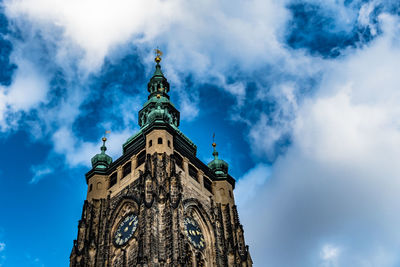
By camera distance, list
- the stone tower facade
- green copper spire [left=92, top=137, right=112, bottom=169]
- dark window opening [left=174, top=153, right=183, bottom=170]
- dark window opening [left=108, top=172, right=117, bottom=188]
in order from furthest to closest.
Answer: green copper spire [left=92, top=137, right=112, bottom=169], dark window opening [left=108, top=172, right=117, bottom=188], dark window opening [left=174, top=153, right=183, bottom=170], the stone tower facade

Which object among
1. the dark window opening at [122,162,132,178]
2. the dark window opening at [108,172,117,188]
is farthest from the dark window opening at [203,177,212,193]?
the dark window opening at [108,172,117,188]

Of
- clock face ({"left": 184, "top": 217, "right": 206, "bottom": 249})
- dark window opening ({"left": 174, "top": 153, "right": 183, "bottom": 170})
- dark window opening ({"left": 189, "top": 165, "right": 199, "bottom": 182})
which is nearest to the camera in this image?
clock face ({"left": 184, "top": 217, "right": 206, "bottom": 249})

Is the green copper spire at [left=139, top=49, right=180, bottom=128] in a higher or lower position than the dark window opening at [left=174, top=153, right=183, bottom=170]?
higher

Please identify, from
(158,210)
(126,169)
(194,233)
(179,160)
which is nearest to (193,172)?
(179,160)

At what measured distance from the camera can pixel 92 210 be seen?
135 ft

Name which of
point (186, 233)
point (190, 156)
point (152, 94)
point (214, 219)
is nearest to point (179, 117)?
point (152, 94)

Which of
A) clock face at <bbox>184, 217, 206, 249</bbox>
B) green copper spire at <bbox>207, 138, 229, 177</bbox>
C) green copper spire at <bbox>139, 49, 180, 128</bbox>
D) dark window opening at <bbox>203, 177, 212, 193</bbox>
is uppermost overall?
green copper spire at <bbox>139, 49, 180, 128</bbox>

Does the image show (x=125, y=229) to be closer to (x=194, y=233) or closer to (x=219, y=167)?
(x=194, y=233)

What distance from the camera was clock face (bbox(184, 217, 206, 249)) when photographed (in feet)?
124

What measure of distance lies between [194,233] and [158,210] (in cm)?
375

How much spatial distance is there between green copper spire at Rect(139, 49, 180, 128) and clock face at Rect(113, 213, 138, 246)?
8.42 meters

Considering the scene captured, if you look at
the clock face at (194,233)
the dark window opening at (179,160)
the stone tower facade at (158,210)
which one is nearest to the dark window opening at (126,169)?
the stone tower facade at (158,210)

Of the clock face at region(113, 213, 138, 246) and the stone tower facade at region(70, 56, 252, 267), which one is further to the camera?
the clock face at region(113, 213, 138, 246)

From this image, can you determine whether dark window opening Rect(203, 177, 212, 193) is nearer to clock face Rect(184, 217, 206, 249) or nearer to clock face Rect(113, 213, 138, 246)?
clock face Rect(184, 217, 206, 249)
